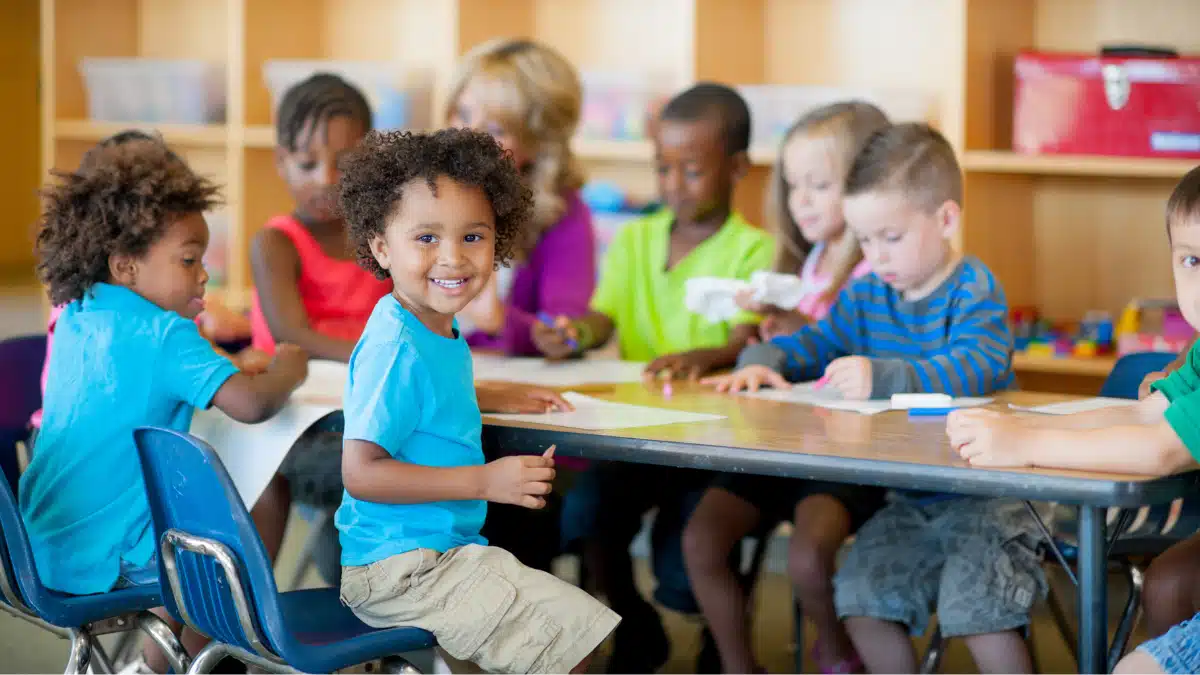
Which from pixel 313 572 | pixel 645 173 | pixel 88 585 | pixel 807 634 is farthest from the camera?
pixel 645 173

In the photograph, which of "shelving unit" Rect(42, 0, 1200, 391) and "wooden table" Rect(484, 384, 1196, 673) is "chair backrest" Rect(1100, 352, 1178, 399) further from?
"shelving unit" Rect(42, 0, 1200, 391)

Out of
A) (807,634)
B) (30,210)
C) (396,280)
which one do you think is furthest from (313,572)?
(30,210)

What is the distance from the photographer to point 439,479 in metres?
1.84

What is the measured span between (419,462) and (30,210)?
24.5ft

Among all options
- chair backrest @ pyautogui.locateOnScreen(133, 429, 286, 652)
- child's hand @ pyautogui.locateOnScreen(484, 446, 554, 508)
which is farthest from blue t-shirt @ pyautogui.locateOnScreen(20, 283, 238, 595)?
child's hand @ pyautogui.locateOnScreen(484, 446, 554, 508)

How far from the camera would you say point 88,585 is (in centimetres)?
207

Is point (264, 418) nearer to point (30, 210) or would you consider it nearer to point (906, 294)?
point (906, 294)

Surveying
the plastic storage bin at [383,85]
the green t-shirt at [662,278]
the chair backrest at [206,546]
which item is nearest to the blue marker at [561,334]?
the green t-shirt at [662,278]

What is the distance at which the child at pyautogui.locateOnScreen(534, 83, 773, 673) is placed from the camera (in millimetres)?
2809

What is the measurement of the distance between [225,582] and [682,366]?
1.05 meters

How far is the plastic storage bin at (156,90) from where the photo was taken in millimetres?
4430

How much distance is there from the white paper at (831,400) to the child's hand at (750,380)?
0.02 meters

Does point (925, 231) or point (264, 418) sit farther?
point (925, 231)

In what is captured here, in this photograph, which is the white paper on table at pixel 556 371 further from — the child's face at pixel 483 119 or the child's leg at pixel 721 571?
the child's face at pixel 483 119
